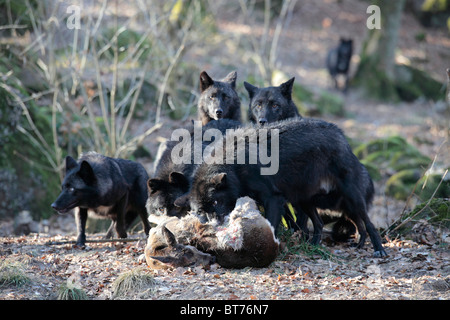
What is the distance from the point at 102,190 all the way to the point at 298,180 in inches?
130

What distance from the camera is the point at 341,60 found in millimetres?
24609

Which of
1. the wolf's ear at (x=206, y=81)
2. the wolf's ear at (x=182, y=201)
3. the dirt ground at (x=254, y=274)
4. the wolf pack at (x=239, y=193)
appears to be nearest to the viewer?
the dirt ground at (x=254, y=274)

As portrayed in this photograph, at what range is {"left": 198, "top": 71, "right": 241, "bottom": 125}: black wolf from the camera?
953cm

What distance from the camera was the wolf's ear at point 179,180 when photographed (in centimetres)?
720

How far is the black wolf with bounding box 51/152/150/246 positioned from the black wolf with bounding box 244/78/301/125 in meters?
2.39

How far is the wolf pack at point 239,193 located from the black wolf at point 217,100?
750 mm

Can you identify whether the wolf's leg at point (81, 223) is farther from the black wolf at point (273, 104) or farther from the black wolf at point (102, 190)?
the black wolf at point (273, 104)

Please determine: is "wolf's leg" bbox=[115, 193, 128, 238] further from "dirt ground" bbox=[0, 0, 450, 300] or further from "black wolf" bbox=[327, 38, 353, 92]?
"black wolf" bbox=[327, 38, 353, 92]

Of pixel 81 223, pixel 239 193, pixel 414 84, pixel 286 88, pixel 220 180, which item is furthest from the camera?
pixel 414 84

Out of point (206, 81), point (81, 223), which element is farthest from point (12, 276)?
point (206, 81)

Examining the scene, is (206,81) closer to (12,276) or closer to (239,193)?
(239,193)

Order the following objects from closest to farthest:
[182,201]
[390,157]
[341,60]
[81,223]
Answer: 1. [182,201]
2. [81,223]
3. [390,157]
4. [341,60]

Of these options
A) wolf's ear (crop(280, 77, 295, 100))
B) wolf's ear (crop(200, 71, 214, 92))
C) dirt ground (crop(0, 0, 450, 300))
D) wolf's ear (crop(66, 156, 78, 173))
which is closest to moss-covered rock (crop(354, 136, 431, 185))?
wolf's ear (crop(280, 77, 295, 100))

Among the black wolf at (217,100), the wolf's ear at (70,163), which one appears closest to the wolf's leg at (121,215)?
the wolf's ear at (70,163)
